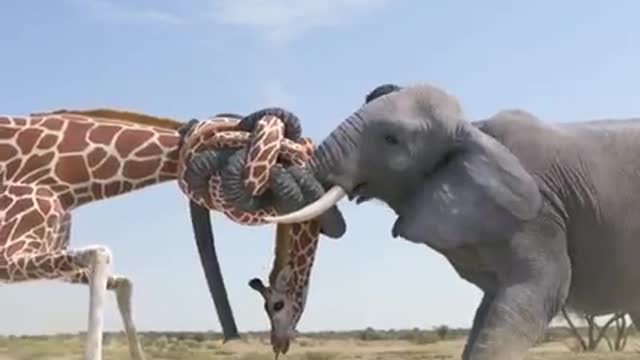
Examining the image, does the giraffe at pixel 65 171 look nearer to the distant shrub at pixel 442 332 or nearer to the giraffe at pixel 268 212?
the giraffe at pixel 268 212

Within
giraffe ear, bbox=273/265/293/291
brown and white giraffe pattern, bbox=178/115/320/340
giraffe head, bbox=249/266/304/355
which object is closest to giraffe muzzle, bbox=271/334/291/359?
giraffe head, bbox=249/266/304/355

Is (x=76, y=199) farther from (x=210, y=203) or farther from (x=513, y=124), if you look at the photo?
(x=513, y=124)

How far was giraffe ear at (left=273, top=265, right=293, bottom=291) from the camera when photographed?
7059 millimetres

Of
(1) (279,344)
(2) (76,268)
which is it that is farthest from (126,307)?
(1) (279,344)

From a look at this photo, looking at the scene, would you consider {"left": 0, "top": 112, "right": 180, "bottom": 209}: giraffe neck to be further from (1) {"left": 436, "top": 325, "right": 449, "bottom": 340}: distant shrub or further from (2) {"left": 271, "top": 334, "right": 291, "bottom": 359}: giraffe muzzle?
(1) {"left": 436, "top": 325, "right": 449, "bottom": 340}: distant shrub

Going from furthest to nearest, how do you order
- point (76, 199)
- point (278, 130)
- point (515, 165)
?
point (76, 199), point (278, 130), point (515, 165)

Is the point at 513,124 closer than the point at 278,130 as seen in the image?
Yes

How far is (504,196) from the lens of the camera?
5859mm

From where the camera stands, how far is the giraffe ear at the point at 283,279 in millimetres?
7059

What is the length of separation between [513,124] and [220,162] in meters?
1.75

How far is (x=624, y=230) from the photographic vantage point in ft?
19.7

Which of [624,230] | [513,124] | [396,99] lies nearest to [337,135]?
[396,99]

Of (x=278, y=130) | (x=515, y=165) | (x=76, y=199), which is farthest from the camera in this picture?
(x=76, y=199)

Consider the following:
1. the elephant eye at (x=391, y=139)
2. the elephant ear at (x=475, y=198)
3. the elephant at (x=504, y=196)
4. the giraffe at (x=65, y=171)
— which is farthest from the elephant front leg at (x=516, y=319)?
the giraffe at (x=65, y=171)
